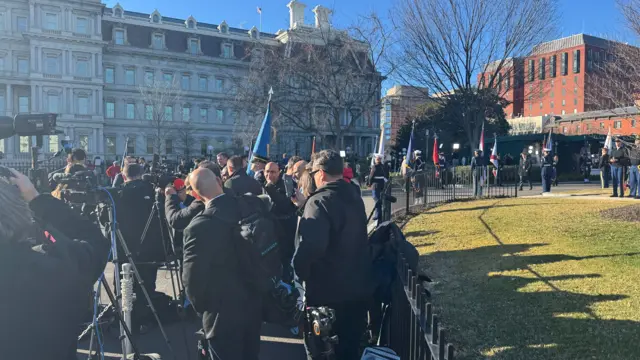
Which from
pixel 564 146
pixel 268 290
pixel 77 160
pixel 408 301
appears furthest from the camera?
pixel 564 146

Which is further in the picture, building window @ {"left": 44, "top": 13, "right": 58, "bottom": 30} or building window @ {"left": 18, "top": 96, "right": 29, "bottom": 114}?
building window @ {"left": 18, "top": 96, "right": 29, "bottom": 114}

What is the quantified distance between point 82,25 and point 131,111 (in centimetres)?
1216

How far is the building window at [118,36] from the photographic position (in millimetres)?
60125

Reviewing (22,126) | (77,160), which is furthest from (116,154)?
(22,126)

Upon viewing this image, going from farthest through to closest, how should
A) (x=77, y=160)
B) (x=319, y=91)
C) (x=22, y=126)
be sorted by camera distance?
1. (x=319, y=91)
2. (x=77, y=160)
3. (x=22, y=126)

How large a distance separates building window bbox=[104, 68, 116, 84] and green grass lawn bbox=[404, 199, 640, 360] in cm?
6050

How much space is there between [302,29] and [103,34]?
3912cm

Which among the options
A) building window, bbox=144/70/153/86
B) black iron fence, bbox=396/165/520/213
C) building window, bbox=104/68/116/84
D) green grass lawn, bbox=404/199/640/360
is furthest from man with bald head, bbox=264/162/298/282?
building window, bbox=104/68/116/84

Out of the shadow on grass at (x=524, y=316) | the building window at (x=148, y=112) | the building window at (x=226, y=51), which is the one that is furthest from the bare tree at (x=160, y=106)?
the shadow on grass at (x=524, y=316)

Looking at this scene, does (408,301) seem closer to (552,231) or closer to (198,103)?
(552,231)

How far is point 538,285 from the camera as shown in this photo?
5.91m

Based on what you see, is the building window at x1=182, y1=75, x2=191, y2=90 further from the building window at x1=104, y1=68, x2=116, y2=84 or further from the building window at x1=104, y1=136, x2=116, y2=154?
the building window at x1=104, y1=136, x2=116, y2=154

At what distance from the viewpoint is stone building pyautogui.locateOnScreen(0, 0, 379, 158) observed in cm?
5428

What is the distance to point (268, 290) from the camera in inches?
137
